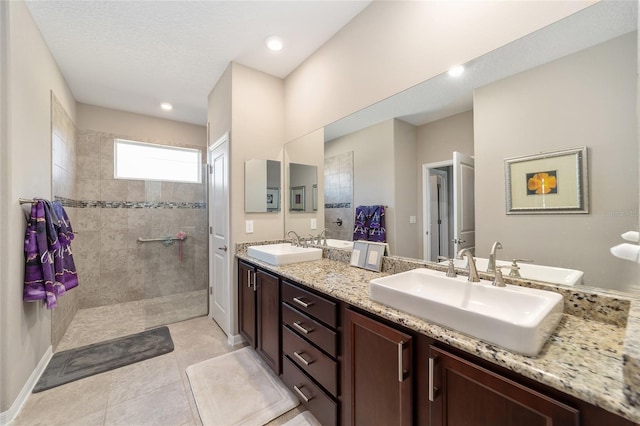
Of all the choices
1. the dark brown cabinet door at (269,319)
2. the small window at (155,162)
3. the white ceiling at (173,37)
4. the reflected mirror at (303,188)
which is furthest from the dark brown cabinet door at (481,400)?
the small window at (155,162)

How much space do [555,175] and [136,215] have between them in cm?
410

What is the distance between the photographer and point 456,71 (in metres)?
1.35

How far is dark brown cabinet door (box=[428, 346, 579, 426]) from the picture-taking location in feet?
2.06

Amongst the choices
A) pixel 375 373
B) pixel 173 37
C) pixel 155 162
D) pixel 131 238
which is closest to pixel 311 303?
pixel 375 373

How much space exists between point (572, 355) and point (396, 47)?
69.5 inches

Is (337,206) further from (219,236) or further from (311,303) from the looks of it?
(219,236)

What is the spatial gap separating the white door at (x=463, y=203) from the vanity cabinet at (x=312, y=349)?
772mm

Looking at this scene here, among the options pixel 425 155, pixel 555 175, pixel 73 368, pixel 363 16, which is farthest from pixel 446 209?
pixel 73 368

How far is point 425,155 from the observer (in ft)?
5.02

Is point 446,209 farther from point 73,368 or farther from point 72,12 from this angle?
point 73,368

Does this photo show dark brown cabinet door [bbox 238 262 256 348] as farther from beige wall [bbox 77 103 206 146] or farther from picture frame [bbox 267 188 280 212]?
beige wall [bbox 77 103 206 146]

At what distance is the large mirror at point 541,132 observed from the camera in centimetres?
91

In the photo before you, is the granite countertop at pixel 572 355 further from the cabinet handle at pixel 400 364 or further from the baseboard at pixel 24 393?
the baseboard at pixel 24 393

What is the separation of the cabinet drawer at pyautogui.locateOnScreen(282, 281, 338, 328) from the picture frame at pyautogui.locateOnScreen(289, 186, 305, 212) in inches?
40.4
